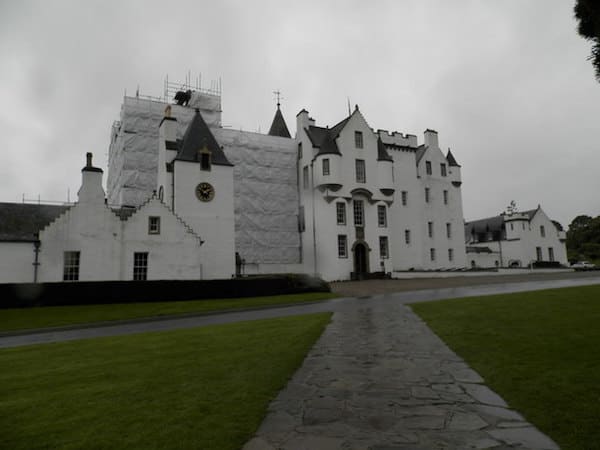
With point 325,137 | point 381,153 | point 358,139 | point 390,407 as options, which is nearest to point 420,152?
point 381,153

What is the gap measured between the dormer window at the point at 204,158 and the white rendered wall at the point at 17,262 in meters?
14.7

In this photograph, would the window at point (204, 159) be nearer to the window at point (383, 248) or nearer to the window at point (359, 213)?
the window at point (359, 213)

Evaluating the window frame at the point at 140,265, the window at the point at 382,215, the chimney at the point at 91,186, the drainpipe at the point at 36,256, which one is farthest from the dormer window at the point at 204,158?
the window at the point at 382,215

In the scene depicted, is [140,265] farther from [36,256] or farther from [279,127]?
[279,127]

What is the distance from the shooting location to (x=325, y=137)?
4797 cm

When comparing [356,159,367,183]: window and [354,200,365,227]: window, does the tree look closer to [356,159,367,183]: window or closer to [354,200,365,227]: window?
[354,200,365,227]: window

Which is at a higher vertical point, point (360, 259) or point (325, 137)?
point (325, 137)

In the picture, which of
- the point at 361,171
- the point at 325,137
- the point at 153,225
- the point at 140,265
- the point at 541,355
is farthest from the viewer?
the point at 325,137

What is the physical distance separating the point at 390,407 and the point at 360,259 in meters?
39.9

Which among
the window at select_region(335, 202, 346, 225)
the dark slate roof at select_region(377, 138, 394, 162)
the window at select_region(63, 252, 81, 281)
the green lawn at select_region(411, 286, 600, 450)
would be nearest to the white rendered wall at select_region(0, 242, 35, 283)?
the window at select_region(63, 252, 81, 281)

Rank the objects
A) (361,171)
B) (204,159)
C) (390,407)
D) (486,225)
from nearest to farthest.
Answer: (390,407)
(204,159)
(361,171)
(486,225)

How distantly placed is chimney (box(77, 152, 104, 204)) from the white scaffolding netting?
39.6 ft

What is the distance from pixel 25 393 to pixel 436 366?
7165 mm

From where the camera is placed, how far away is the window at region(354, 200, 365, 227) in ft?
150
